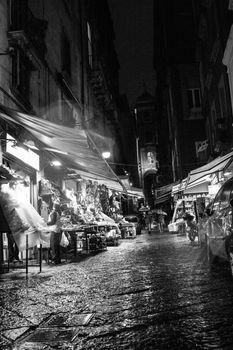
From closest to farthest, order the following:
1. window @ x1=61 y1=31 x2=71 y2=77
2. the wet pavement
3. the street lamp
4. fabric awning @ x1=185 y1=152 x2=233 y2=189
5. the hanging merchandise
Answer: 1. the wet pavement
2. the hanging merchandise
3. fabric awning @ x1=185 y1=152 x2=233 y2=189
4. the street lamp
5. window @ x1=61 y1=31 x2=71 y2=77

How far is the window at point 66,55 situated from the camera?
762 inches

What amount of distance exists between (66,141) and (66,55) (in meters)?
12.0

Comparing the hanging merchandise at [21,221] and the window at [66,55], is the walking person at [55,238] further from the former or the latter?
the window at [66,55]

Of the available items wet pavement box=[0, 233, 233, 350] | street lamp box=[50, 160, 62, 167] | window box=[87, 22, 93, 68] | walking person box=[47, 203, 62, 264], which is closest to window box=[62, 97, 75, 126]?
street lamp box=[50, 160, 62, 167]

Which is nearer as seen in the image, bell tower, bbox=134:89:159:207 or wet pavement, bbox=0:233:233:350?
wet pavement, bbox=0:233:233:350

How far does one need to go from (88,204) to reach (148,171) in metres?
67.0

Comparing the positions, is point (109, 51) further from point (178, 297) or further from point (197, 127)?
point (178, 297)

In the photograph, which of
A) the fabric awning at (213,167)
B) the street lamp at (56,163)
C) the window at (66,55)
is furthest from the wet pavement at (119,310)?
the window at (66,55)

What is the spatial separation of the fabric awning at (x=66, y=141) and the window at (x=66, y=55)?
293 inches

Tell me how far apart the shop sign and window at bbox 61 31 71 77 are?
25.8 ft

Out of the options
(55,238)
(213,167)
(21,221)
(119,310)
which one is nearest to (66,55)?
(213,167)

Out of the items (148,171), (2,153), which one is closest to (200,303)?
(2,153)

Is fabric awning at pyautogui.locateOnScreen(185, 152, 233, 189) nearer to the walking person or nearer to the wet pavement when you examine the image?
the wet pavement

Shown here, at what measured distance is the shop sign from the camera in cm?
1016
